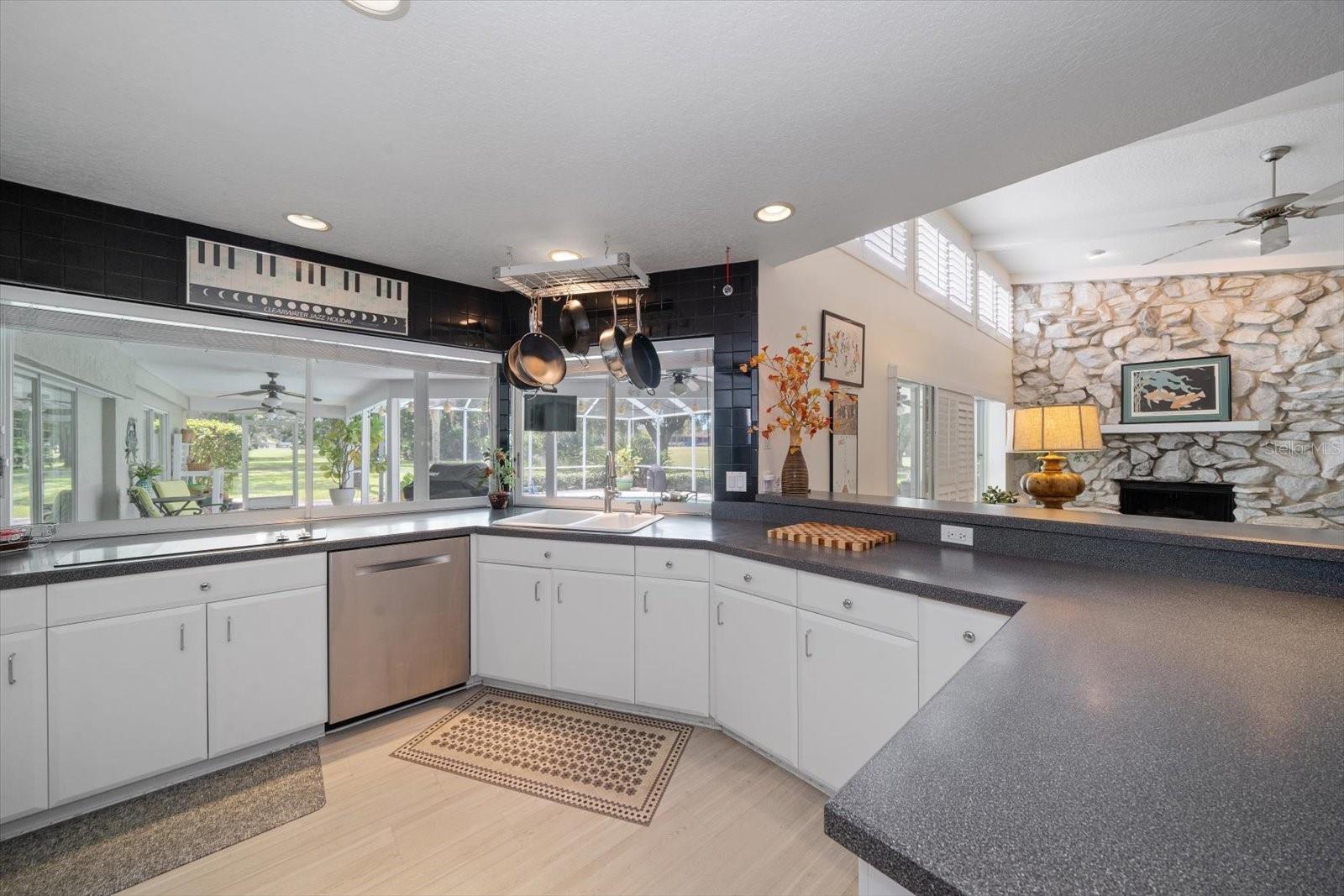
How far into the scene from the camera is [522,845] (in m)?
1.73

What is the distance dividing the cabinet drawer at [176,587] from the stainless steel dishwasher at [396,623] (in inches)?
4.9

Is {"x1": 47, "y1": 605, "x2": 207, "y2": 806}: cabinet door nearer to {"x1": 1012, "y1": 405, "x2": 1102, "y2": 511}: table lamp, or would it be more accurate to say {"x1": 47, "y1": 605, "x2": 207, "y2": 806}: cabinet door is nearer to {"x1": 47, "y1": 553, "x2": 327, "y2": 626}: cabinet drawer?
{"x1": 47, "y1": 553, "x2": 327, "y2": 626}: cabinet drawer

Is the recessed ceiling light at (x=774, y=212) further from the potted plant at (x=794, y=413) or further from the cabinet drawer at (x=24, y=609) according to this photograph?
the cabinet drawer at (x=24, y=609)

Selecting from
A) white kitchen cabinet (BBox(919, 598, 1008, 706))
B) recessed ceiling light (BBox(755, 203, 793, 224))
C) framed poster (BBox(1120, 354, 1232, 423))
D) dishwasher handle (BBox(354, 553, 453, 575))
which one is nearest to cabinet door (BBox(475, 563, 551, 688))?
dishwasher handle (BBox(354, 553, 453, 575))

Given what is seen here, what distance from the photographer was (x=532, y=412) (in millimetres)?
3434

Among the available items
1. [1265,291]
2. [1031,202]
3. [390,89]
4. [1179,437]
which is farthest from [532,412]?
[1265,291]

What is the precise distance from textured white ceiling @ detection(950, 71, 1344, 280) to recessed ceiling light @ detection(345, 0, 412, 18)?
379 centimetres

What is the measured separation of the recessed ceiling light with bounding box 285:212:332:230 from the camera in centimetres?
234

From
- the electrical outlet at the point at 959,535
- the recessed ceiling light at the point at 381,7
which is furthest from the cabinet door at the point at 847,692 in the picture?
the recessed ceiling light at the point at 381,7

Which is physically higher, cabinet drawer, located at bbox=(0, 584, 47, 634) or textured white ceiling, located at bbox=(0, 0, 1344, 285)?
textured white ceiling, located at bbox=(0, 0, 1344, 285)

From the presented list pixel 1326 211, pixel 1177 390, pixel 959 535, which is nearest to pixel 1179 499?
pixel 1177 390

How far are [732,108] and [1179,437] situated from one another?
6143 mm

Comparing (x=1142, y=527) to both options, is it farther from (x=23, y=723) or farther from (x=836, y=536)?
(x=23, y=723)

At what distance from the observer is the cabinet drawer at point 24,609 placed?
66.2 inches
